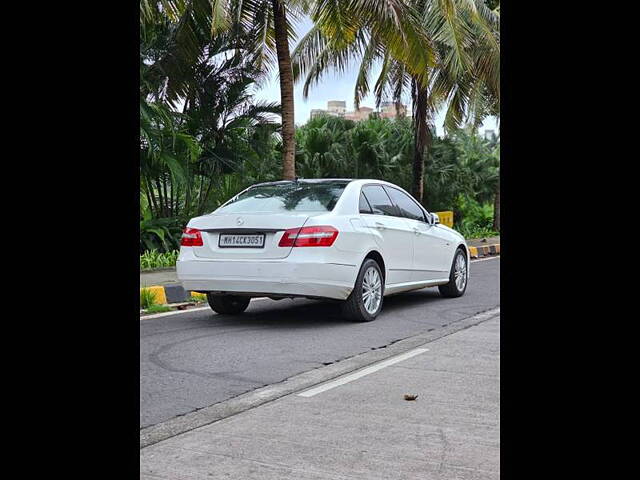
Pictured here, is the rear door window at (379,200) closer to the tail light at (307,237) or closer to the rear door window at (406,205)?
the rear door window at (406,205)

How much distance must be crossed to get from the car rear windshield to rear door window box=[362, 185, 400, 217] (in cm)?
32

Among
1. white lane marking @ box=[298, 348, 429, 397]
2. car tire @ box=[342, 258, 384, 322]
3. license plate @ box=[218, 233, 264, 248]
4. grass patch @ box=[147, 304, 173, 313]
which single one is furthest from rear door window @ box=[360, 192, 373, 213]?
grass patch @ box=[147, 304, 173, 313]

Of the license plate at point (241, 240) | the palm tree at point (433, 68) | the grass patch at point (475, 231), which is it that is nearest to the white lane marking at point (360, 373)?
→ the license plate at point (241, 240)

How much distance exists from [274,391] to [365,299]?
3128 mm

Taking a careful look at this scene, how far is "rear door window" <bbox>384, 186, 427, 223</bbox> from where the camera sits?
9.30 m

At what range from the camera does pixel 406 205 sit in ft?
31.3

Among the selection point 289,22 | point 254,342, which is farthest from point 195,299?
point 289,22

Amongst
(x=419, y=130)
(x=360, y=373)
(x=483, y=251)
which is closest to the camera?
(x=360, y=373)

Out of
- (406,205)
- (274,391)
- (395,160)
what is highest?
(395,160)

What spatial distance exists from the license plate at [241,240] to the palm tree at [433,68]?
33.8 feet

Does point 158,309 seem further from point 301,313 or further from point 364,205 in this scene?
point 364,205

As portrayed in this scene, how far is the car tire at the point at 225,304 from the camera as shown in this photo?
28.5 ft
